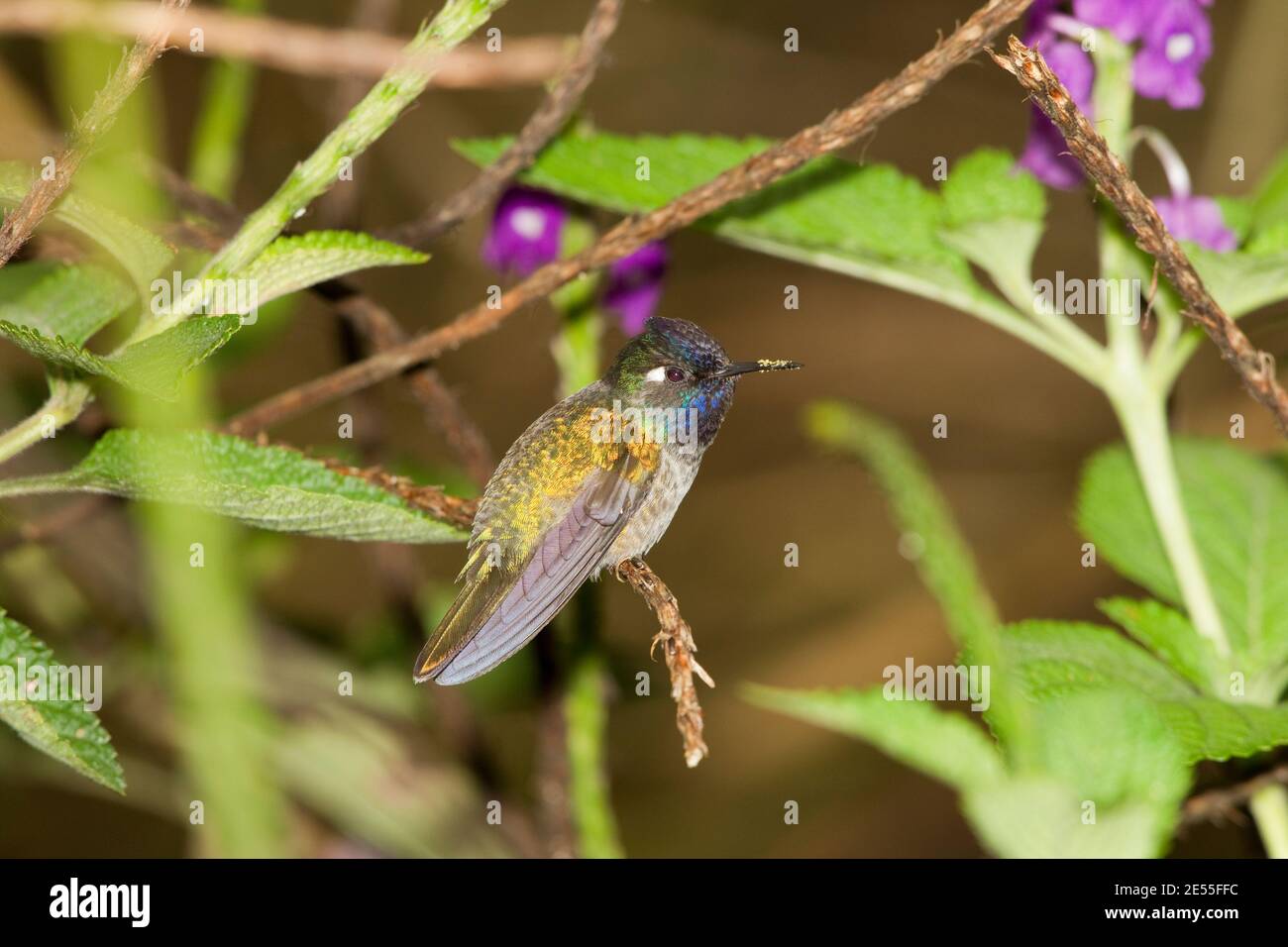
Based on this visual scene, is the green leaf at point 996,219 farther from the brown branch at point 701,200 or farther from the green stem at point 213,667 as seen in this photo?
the green stem at point 213,667

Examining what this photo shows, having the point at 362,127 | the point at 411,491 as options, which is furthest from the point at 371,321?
the point at 362,127

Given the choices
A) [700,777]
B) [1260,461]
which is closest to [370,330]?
[1260,461]

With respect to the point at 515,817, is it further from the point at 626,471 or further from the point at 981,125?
the point at 981,125

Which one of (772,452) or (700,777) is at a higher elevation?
(772,452)

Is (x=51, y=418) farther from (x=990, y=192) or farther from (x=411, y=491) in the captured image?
(x=990, y=192)

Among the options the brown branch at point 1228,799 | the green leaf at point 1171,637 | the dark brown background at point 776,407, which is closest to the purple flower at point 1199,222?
the green leaf at point 1171,637

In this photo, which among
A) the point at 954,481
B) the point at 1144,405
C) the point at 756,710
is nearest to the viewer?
the point at 1144,405

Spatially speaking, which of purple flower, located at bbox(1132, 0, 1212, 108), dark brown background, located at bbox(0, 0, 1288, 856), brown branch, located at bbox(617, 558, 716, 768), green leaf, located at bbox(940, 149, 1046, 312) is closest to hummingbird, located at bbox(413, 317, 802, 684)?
brown branch, located at bbox(617, 558, 716, 768)
